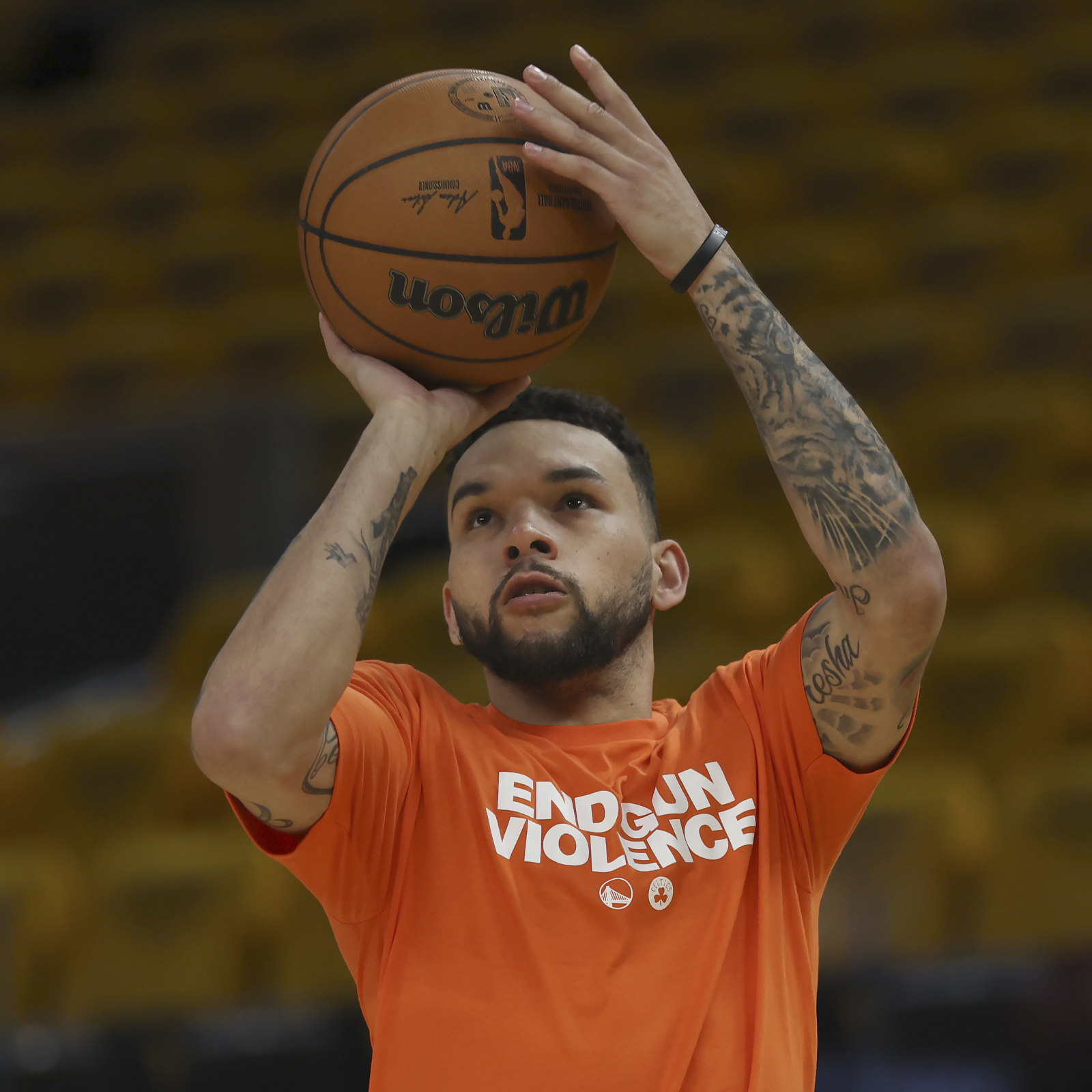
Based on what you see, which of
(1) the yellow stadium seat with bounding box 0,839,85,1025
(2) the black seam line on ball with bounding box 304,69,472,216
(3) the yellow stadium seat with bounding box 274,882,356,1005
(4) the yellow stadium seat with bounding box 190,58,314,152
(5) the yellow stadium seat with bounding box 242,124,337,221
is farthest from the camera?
(4) the yellow stadium seat with bounding box 190,58,314,152

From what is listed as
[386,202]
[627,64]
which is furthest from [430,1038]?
[627,64]

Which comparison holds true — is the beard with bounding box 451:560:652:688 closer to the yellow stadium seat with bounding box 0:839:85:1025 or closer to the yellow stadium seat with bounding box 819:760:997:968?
the yellow stadium seat with bounding box 819:760:997:968

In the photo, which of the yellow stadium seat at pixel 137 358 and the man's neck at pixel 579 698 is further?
the yellow stadium seat at pixel 137 358

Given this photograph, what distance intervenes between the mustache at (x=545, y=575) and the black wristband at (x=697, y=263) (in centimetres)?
41

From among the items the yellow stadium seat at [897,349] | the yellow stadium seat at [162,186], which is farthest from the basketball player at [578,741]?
the yellow stadium seat at [162,186]

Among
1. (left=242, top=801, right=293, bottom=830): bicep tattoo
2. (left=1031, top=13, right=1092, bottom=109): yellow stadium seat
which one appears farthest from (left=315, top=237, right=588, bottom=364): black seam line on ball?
(left=1031, top=13, right=1092, bottom=109): yellow stadium seat

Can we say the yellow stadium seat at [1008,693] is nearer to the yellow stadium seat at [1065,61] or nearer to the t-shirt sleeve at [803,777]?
the t-shirt sleeve at [803,777]

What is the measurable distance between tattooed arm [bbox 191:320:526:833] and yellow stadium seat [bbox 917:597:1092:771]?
2.00m

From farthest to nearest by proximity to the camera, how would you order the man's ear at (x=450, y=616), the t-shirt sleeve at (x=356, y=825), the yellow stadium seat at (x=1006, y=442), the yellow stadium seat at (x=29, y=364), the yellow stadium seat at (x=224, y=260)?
1. the yellow stadium seat at (x=224, y=260)
2. the yellow stadium seat at (x=29, y=364)
3. the yellow stadium seat at (x=1006, y=442)
4. the man's ear at (x=450, y=616)
5. the t-shirt sleeve at (x=356, y=825)

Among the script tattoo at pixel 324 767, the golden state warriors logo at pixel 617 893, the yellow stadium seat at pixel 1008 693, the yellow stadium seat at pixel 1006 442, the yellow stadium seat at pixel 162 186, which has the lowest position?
the yellow stadium seat at pixel 1008 693

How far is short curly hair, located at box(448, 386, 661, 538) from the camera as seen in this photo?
2.18m

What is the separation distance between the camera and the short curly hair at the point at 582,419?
218cm

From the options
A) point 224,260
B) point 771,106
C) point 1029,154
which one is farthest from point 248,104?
point 1029,154

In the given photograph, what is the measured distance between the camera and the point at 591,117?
6.28 feet
